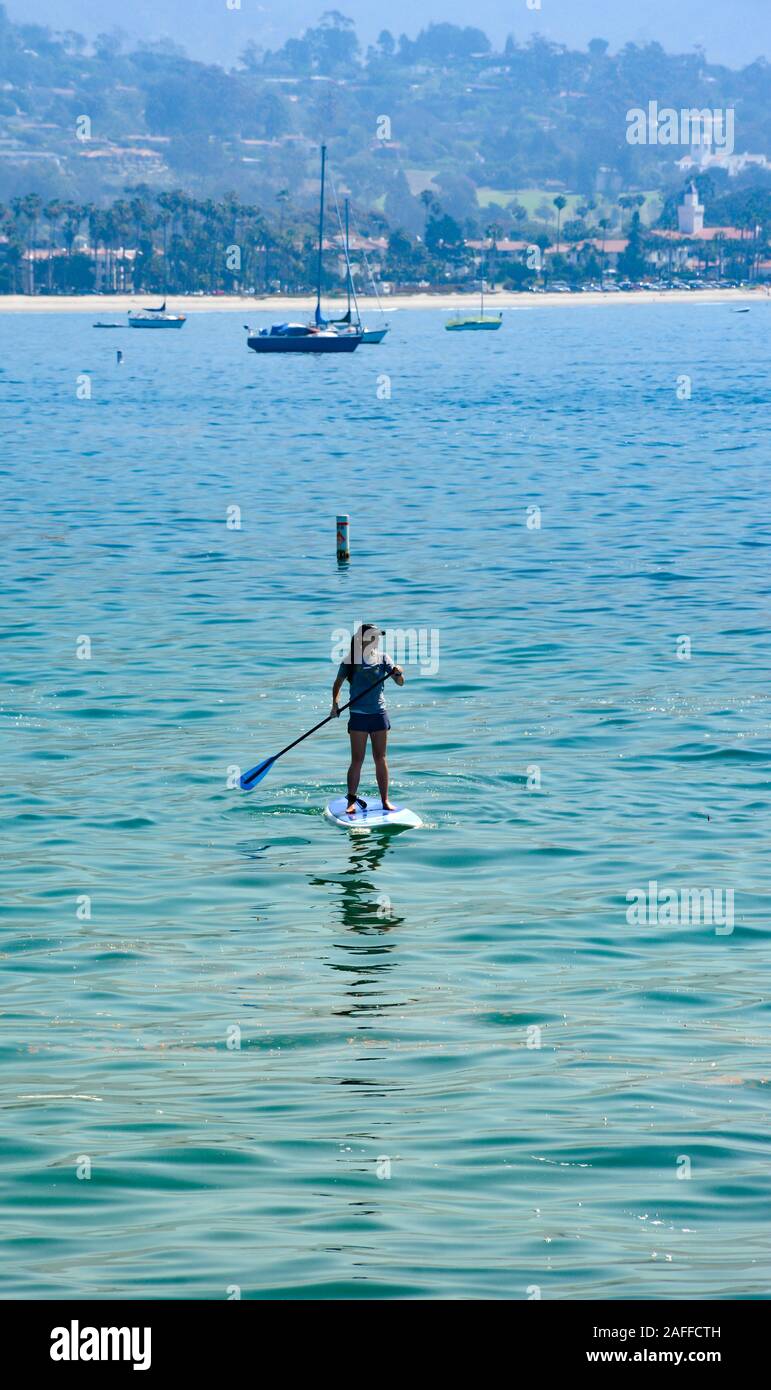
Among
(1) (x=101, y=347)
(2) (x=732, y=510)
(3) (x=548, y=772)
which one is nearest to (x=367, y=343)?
(1) (x=101, y=347)

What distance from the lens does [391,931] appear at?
15.6 meters

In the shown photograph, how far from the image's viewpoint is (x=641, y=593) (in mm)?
34094

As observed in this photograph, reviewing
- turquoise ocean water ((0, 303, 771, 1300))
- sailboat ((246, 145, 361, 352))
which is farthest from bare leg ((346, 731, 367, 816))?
sailboat ((246, 145, 361, 352))

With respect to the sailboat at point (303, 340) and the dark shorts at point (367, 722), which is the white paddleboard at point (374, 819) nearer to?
the dark shorts at point (367, 722)

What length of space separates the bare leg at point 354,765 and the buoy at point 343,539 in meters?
18.0

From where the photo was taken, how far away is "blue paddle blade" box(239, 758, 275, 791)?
1986 cm

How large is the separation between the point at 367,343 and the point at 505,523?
12472 centimetres

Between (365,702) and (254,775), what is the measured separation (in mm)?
1939

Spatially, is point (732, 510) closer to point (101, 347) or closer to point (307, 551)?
point (307, 551)

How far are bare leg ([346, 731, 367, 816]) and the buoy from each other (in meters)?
18.0

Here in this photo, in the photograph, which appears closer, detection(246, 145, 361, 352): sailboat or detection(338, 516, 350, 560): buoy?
detection(338, 516, 350, 560): buoy

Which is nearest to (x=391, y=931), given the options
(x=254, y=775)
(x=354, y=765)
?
(x=354, y=765)

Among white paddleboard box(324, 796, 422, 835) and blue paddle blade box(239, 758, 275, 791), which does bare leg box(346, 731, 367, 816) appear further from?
blue paddle blade box(239, 758, 275, 791)

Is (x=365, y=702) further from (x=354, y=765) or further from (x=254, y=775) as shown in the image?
(x=254, y=775)
